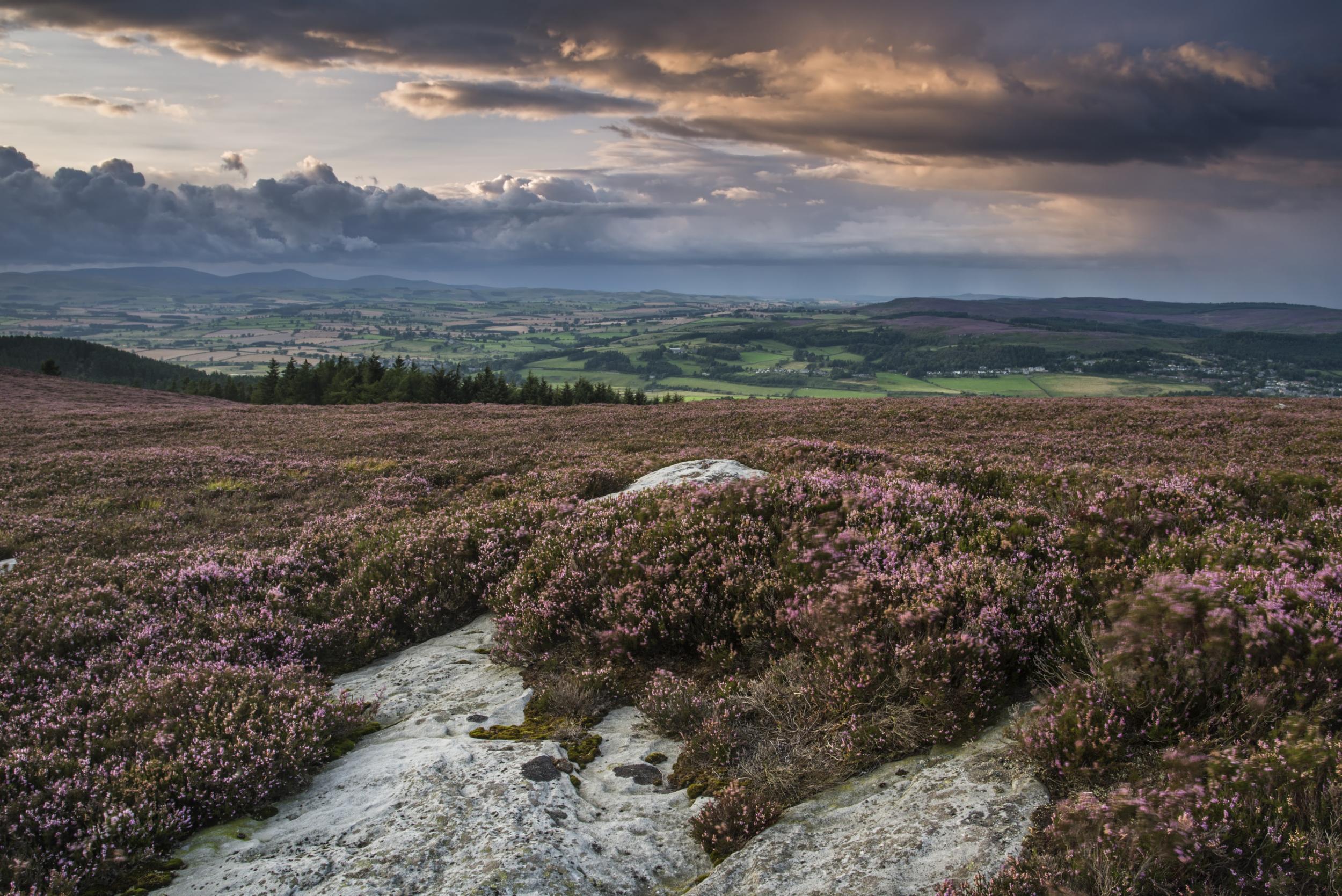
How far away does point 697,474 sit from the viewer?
39.9 ft

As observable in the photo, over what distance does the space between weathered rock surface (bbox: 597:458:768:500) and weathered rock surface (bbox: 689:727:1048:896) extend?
21.5 ft

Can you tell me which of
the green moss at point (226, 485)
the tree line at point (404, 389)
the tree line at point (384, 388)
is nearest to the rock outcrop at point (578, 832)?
the green moss at point (226, 485)

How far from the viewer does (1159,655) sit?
421cm

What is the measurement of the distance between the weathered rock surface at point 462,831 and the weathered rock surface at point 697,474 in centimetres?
576

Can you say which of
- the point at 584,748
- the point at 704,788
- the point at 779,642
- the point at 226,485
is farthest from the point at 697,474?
the point at 226,485

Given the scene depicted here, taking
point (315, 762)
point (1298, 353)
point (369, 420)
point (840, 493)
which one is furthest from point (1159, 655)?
point (1298, 353)

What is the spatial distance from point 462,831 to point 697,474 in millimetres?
8515

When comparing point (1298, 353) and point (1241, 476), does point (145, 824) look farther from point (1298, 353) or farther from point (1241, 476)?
point (1298, 353)

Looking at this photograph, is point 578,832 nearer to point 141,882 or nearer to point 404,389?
point 141,882

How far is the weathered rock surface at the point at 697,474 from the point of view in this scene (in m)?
11.4

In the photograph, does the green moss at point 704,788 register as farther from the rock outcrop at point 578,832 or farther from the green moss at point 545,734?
the green moss at point 545,734

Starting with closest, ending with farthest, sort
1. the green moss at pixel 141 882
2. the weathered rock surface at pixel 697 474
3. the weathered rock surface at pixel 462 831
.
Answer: the weathered rock surface at pixel 462 831
the green moss at pixel 141 882
the weathered rock surface at pixel 697 474

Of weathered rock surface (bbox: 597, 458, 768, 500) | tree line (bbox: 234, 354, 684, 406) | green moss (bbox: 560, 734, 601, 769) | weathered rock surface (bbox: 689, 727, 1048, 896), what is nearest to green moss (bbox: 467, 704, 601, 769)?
green moss (bbox: 560, 734, 601, 769)

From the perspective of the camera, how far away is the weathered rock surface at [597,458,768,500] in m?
11.4
